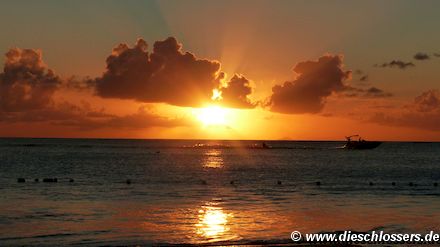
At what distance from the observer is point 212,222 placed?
47594mm

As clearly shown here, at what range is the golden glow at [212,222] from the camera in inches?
1671

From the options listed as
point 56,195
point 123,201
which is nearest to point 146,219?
point 123,201

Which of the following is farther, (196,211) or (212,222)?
(196,211)

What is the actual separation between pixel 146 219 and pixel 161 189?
1311 inches

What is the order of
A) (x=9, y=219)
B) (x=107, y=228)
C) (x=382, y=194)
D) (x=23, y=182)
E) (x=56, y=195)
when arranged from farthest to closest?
(x=23, y=182) < (x=382, y=194) < (x=56, y=195) < (x=9, y=219) < (x=107, y=228)

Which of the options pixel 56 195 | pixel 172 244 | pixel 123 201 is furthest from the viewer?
pixel 56 195

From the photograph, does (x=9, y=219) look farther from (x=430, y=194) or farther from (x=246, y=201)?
(x=430, y=194)

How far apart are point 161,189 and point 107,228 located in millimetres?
38211

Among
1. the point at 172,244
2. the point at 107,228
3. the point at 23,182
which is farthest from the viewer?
the point at 23,182

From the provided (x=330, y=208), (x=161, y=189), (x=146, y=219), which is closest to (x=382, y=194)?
(x=330, y=208)

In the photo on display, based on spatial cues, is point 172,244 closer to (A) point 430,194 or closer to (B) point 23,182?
(A) point 430,194

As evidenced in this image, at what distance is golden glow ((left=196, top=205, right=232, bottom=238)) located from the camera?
42.5m

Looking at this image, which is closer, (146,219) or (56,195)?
(146,219)

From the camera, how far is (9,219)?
4903 centimetres
